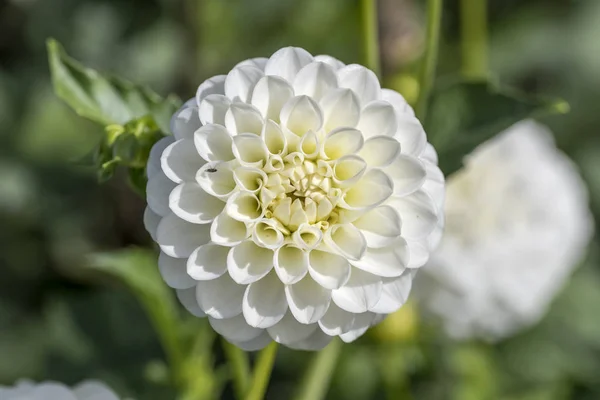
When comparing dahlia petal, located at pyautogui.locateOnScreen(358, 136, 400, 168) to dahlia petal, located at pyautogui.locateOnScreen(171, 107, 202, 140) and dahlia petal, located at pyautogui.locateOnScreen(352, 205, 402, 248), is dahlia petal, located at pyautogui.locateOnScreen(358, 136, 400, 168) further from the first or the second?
dahlia petal, located at pyautogui.locateOnScreen(171, 107, 202, 140)

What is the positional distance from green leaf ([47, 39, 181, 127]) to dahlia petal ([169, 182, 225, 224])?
0.55 ft

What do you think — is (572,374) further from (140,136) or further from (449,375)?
(140,136)

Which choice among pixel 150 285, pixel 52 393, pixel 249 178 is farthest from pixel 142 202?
pixel 249 178

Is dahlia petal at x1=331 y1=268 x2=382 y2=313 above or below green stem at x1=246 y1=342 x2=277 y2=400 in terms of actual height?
above

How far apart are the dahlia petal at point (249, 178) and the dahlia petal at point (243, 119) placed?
33 millimetres

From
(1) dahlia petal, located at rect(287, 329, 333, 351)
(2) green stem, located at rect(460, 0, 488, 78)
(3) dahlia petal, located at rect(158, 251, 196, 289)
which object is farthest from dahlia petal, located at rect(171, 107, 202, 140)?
(2) green stem, located at rect(460, 0, 488, 78)

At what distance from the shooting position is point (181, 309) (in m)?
1.46

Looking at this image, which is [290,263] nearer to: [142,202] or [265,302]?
[265,302]

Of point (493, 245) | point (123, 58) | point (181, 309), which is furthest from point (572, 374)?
point (123, 58)

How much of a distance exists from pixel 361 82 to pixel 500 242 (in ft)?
2.07

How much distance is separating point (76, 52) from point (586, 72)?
43.5 inches

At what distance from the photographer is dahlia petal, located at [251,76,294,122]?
73 cm

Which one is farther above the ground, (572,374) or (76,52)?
(76,52)

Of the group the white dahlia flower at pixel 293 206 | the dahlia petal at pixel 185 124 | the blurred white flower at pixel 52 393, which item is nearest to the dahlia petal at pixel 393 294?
the white dahlia flower at pixel 293 206
